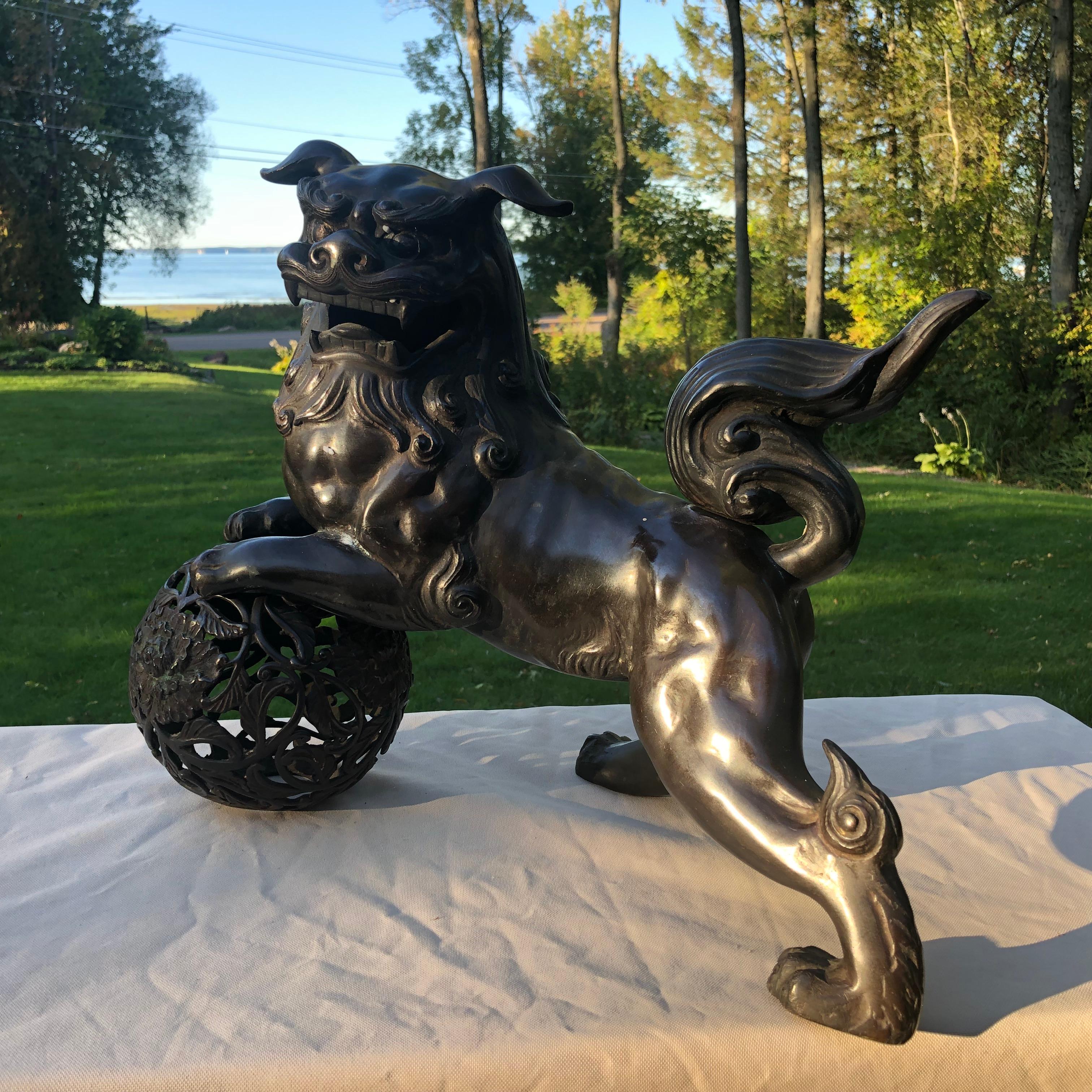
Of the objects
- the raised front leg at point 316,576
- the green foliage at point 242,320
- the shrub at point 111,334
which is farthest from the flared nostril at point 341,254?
the green foliage at point 242,320

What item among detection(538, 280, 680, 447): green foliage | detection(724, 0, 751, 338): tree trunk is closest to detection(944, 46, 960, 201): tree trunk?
detection(724, 0, 751, 338): tree trunk

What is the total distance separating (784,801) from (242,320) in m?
30.3

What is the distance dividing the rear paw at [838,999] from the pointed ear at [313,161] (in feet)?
5.18

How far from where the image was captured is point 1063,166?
9.72 meters

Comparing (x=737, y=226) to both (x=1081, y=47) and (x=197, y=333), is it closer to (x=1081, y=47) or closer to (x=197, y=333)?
(x=1081, y=47)

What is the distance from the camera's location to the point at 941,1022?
144 cm

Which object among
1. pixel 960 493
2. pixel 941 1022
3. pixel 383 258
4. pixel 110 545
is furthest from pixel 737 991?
pixel 960 493

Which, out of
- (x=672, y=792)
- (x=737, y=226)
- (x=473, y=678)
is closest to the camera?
(x=672, y=792)

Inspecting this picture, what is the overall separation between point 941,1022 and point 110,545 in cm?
511

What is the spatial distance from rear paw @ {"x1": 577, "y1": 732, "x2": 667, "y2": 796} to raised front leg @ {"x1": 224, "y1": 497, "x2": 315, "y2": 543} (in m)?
0.82

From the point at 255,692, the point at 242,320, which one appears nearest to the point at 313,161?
the point at 255,692

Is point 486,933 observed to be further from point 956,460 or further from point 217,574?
point 956,460

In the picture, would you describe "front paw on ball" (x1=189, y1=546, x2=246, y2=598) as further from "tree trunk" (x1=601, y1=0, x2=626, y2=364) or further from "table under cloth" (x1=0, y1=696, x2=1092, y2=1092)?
"tree trunk" (x1=601, y1=0, x2=626, y2=364)

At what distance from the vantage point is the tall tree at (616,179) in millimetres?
13273
